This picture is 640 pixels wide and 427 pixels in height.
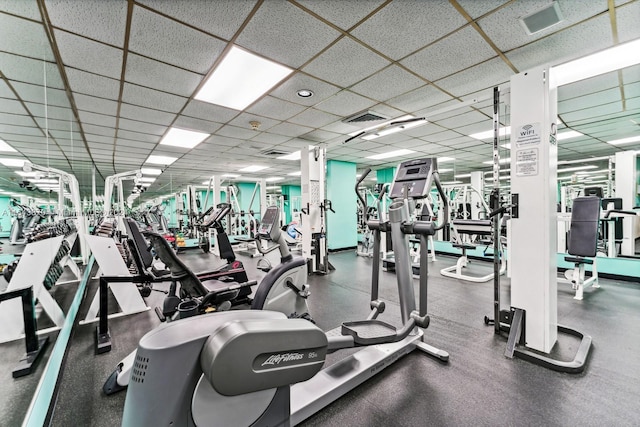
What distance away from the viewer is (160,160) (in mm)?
7398

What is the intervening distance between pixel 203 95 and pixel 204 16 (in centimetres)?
152

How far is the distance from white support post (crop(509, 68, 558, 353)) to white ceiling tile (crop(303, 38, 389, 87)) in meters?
1.29

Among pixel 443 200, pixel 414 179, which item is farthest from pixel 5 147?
pixel 443 200

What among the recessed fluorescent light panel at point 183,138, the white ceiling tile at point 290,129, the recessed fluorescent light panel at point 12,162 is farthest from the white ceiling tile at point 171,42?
the recessed fluorescent light panel at point 12,162

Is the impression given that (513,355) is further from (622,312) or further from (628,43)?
(628,43)

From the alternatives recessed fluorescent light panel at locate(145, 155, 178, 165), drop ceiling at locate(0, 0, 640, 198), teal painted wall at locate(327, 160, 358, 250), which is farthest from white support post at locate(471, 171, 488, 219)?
recessed fluorescent light panel at locate(145, 155, 178, 165)

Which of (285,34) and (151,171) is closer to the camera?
(285,34)

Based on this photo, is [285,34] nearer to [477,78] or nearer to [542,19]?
[542,19]

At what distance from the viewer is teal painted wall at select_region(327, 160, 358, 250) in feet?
25.7

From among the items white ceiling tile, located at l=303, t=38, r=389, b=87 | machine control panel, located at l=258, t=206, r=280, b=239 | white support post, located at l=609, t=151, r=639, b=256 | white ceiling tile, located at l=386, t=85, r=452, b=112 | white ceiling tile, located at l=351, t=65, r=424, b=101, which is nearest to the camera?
white ceiling tile, located at l=303, t=38, r=389, b=87

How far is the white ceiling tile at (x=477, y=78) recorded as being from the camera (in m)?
2.94

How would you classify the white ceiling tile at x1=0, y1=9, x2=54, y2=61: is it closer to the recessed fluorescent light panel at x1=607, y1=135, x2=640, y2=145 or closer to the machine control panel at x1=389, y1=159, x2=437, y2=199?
the machine control panel at x1=389, y1=159, x2=437, y2=199

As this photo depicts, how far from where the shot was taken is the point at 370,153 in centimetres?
707

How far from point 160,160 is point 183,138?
8.50 feet
